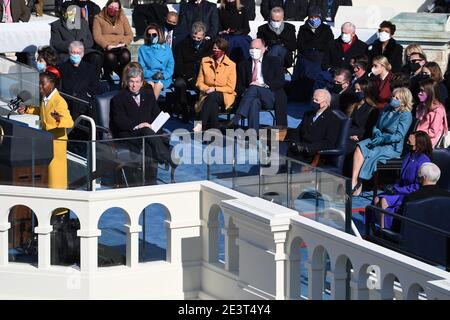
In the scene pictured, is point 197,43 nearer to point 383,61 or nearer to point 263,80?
point 263,80

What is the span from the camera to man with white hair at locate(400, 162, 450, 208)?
15.4m

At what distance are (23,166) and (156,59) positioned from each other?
5390 millimetres

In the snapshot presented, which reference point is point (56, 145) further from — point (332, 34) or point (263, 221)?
point (332, 34)

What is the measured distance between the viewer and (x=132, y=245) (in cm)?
1617

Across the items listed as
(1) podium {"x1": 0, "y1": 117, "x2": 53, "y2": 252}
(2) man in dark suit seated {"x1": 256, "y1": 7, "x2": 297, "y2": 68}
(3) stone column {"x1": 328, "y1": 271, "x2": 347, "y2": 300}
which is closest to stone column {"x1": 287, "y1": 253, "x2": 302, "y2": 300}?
(3) stone column {"x1": 328, "y1": 271, "x2": 347, "y2": 300}

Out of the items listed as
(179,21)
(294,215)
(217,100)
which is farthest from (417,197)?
(179,21)

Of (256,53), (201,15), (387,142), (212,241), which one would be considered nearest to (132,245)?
(212,241)

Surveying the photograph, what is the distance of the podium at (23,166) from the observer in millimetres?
16141

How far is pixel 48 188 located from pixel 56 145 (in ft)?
1.49

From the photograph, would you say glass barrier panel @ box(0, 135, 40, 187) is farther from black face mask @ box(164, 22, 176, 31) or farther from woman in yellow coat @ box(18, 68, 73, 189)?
black face mask @ box(164, 22, 176, 31)

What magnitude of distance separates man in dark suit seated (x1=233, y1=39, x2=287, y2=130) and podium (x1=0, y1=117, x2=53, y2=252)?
460 centimetres

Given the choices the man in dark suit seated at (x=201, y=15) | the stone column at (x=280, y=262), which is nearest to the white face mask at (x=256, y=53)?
the man in dark suit seated at (x=201, y=15)

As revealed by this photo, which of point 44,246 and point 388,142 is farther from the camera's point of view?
point 388,142

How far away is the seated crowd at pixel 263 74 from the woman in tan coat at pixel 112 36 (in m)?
0.01
